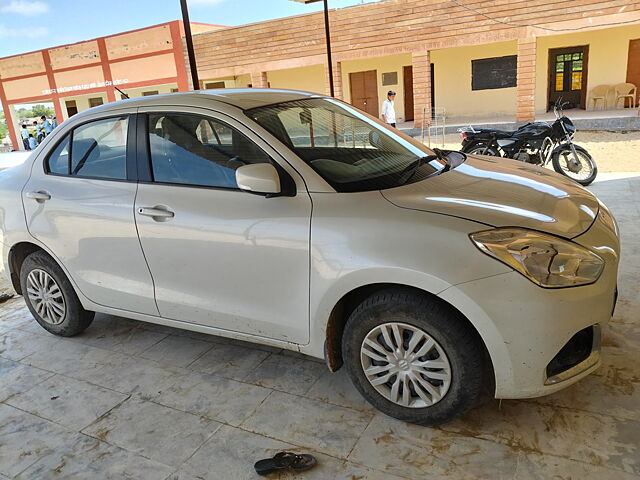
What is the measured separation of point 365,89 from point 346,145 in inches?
732

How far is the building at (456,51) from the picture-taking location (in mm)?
15336

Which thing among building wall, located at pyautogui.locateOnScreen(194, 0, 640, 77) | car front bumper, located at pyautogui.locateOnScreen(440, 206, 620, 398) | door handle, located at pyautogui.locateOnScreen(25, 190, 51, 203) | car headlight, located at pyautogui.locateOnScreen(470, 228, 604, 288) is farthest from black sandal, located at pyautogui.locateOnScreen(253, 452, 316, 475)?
building wall, located at pyautogui.locateOnScreen(194, 0, 640, 77)

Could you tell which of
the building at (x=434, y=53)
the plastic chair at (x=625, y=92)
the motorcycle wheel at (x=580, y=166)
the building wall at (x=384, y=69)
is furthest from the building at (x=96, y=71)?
the motorcycle wheel at (x=580, y=166)

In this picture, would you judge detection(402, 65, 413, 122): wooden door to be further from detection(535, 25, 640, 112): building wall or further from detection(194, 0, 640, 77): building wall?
detection(535, 25, 640, 112): building wall

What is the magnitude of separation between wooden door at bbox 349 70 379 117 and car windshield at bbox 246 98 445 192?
17657 millimetres

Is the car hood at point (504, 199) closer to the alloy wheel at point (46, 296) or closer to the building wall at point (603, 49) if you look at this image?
the alloy wheel at point (46, 296)

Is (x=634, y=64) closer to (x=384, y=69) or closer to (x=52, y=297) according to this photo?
(x=384, y=69)

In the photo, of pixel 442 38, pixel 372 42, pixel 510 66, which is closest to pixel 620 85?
pixel 510 66

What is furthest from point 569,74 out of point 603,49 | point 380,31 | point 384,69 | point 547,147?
point 547,147

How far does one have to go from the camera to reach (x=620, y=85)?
56.2ft

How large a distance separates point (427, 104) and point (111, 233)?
15668 mm

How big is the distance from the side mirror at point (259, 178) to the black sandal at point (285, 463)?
1.28 metres

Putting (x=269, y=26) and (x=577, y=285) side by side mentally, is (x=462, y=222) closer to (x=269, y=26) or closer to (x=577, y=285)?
(x=577, y=285)

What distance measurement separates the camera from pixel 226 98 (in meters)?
3.08
